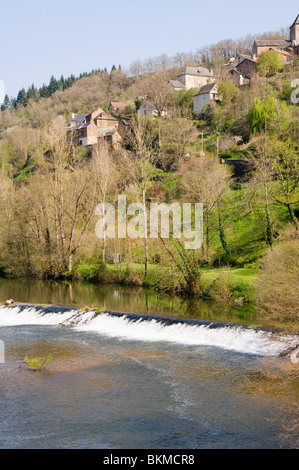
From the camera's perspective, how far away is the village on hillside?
3403 inches

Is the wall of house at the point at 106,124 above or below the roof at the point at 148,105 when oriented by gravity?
below

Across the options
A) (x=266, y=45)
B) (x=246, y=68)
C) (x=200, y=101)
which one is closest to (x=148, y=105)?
(x=200, y=101)

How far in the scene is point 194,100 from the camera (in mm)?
88688

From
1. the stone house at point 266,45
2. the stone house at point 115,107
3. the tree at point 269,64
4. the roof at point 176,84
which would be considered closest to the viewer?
the tree at point 269,64

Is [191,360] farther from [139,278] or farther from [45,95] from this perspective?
[45,95]

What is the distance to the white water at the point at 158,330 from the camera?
69.7 feet

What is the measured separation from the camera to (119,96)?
138 meters

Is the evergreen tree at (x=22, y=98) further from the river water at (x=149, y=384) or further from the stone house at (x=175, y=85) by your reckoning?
the river water at (x=149, y=384)

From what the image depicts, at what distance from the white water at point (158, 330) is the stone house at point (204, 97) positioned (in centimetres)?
6434

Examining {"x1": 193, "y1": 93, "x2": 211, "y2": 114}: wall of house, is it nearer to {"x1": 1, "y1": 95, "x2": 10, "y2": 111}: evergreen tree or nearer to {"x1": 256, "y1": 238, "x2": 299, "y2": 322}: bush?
{"x1": 256, "y1": 238, "x2": 299, "y2": 322}: bush

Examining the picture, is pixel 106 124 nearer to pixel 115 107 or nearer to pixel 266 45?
pixel 115 107

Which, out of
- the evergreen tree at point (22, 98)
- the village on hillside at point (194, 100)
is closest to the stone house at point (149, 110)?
the village on hillside at point (194, 100)

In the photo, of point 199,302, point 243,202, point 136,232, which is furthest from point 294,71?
point 199,302

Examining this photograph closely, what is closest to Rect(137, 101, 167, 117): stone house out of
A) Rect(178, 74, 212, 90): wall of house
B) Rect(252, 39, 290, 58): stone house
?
Rect(178, 74, 212, 90): wall of house
